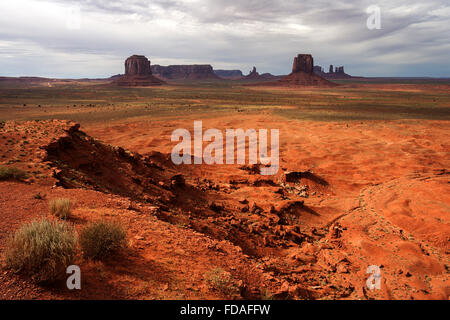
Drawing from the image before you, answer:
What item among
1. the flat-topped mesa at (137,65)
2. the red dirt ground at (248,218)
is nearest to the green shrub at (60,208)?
the red dirt ground at (248,218)

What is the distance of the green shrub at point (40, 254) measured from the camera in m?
3.33

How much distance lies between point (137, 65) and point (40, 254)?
152830 millimetres

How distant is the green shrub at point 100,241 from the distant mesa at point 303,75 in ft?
438

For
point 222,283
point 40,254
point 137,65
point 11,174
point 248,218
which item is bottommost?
point 248,218

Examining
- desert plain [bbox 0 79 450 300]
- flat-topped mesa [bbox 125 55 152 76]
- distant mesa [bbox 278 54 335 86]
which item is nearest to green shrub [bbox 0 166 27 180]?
desert plain [bbox 0 79 450 300]

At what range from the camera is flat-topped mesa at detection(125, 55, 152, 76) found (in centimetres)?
14038

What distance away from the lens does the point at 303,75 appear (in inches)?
5438

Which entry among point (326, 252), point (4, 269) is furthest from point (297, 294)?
point (4, 269)

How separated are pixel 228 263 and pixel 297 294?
1.29m

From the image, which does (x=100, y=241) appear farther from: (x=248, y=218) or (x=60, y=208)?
(x=248, y=218)

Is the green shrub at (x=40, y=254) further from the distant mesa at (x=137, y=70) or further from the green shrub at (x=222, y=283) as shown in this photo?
the distant mesa at (x=137, y=70)

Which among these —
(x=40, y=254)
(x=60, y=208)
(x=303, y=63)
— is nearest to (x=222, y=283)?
(x=40, y=254)
